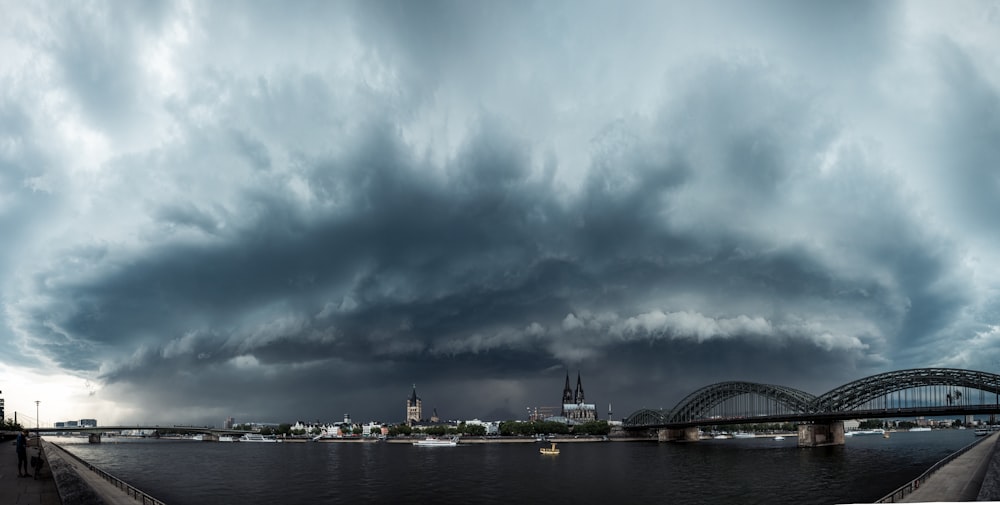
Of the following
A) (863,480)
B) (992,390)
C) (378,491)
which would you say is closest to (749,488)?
(863,480)

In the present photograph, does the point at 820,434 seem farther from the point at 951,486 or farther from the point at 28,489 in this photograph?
the point at 28,489

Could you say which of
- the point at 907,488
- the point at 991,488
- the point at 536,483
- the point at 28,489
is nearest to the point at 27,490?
the point at 28,489

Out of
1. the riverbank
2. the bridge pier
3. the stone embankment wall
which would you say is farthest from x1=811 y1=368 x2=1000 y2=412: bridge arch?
the riverbank

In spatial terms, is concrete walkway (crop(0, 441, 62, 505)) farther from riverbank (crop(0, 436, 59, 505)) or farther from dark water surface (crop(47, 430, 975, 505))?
dark water surface (crop(47, 430, 975, 505))

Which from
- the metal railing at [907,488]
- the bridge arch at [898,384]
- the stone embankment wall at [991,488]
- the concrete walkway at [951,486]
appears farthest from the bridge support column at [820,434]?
the stone embankment wall at [991,488]

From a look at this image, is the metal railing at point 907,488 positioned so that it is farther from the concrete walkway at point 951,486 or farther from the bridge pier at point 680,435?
the bridge pier at point 680,435

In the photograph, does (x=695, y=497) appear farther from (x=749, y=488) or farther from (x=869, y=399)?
(x=869, y=399)
